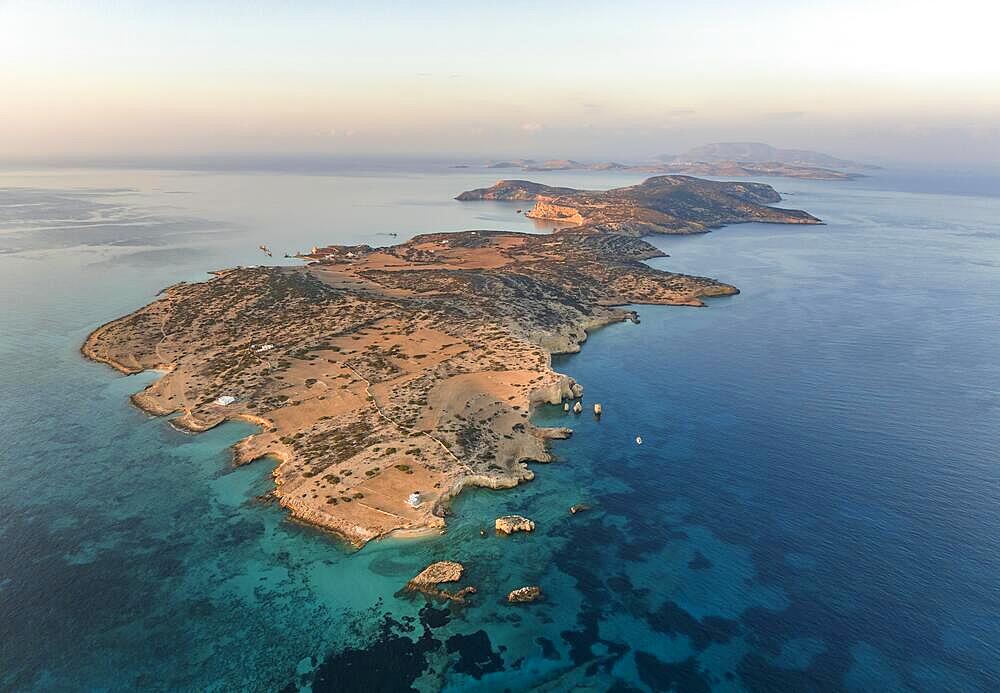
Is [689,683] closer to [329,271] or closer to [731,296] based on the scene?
[731,296]

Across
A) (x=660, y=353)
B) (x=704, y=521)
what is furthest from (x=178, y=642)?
(x=660, y=353)

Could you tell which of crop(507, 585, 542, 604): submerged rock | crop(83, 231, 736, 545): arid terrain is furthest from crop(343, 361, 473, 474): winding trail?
crop(507, 585, 542, 604): submerged rock

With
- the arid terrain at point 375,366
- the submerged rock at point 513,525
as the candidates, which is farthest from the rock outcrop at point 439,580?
the submerged rock at point 513,525

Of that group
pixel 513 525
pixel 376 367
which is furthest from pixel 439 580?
pixel 376 367

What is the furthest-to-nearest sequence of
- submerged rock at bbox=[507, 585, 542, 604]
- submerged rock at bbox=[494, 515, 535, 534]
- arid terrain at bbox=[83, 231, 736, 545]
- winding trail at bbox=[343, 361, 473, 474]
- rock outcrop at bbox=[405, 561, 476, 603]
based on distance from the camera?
winding trail at bbox=[343, 361, 473, 474] < arid terrain at bbox=[83, 231, 736, 545] < submerged rock at bbox=[494, 515, 535, 534] < rock outcrop at bbox=[405, 561, 476, 603] < submerged rock at bbox=[507, 585, 542, 604]

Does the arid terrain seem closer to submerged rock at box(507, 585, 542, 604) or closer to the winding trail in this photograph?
the winding trail

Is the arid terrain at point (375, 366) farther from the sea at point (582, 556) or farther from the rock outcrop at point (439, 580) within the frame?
the rock outcrop at point (439, 580)
